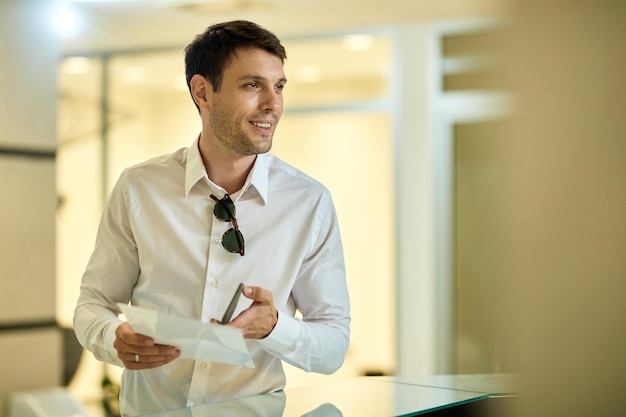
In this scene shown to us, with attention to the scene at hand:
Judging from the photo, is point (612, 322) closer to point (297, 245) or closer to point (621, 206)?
point (621, 206)

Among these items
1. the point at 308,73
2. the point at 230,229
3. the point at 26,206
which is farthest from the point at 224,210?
the point at 308,73

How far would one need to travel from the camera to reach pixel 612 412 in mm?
605

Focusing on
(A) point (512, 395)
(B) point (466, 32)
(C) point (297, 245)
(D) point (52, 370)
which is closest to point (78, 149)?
(D) point (52, 370)

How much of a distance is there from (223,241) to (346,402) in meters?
0.50

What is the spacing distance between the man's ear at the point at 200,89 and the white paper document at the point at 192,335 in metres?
0.68

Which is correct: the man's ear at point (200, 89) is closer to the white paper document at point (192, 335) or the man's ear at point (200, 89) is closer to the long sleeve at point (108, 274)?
the long sleeve at point (108, 274)

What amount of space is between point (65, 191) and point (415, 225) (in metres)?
2.33

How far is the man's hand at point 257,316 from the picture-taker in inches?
57.1

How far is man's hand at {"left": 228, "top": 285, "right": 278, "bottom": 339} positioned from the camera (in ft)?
4.76

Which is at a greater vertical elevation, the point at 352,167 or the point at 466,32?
the point at 466,32

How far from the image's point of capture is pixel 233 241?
5.78 ft

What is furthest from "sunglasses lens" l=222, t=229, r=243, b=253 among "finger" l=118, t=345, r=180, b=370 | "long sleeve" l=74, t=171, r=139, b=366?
"finger" l=118, t=345, r=180, b=370

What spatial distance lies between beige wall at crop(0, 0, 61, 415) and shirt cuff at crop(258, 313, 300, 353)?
3.10 m

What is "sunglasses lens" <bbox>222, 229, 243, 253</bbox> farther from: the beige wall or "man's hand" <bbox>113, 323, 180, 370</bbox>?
the beige wall
